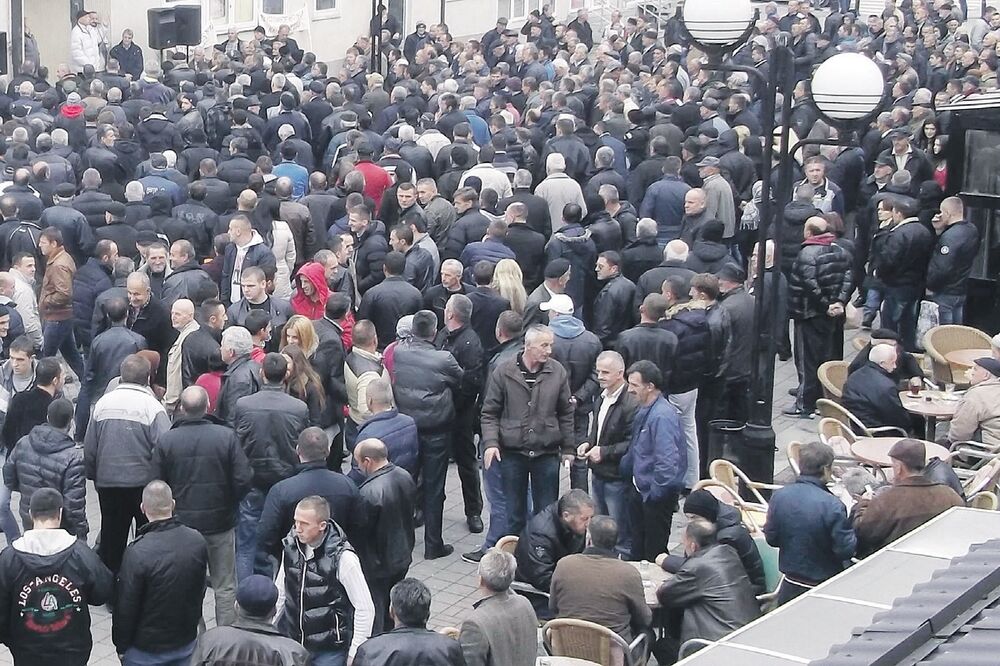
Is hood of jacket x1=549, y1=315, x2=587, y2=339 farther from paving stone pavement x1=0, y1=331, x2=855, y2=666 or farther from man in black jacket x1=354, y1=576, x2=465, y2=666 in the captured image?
man in black jacket x1=354, y1=576, x2=465, y2=666

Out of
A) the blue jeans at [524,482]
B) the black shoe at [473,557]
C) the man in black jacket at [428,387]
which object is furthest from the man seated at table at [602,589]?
the black shoe at [473,557]

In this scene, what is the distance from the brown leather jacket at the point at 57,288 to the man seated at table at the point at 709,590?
6.21 m

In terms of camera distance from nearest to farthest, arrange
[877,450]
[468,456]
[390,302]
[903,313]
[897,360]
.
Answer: [877,450], [468,456], [897,360], [390,302], [903,313]

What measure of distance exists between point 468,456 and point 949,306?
17.3ft

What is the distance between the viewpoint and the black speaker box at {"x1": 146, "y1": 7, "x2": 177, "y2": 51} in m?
28.5

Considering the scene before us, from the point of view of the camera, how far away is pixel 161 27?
28.6 metres

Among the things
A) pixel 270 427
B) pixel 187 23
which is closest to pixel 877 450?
pixel 270 427

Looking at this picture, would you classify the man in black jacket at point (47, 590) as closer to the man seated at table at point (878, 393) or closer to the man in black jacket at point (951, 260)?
the man seated at table at point (878, 393)

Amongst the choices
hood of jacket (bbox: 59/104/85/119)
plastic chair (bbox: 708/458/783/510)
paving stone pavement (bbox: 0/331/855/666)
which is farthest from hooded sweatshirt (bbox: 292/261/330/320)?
hood of jacket (bbox: 59/104/85/119)

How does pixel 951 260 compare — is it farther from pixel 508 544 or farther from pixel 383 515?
pixel 383 515

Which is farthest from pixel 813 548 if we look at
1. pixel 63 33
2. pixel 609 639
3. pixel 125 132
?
pixel 63 33

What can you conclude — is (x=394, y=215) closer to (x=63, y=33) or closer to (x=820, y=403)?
(x=820, y=403)

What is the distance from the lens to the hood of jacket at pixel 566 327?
1123cm

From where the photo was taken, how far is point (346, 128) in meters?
18.5
